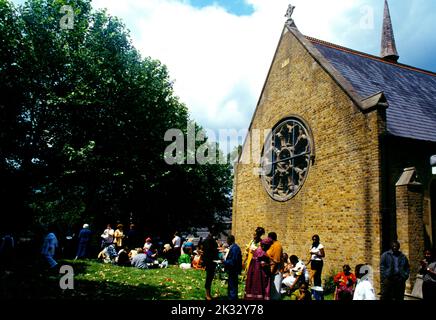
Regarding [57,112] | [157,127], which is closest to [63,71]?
[57,112]

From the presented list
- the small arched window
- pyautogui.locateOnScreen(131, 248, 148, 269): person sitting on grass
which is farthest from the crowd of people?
pyautogui.locateOnScreen(131, 248, 148, 269): person sitting on grass

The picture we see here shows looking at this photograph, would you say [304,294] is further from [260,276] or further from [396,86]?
[396,86]

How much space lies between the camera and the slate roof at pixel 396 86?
11828mm

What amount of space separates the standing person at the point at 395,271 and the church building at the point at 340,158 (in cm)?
104

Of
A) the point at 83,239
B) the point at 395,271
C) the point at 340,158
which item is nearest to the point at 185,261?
the point at 83,239

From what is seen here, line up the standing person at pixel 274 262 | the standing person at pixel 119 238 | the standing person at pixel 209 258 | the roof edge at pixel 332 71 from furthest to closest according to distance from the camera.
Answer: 1. the standing person at pixel 119 238
2. the roof edge at pixel 332 71
3. the standing person at pixel 209 258
4. the standing person at pixel 274 262

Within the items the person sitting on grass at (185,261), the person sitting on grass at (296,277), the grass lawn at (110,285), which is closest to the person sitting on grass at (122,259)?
the grass lawn at (110,285)

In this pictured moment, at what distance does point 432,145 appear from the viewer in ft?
37.4

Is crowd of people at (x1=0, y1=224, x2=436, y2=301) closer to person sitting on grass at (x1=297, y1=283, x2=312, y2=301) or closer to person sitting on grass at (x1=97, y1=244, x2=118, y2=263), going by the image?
person sitting on grass at (x1=297, y1=283, x2=312, y2=301)

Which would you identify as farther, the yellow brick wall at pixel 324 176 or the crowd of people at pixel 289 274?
the yellow brick wall at pixel 324 176

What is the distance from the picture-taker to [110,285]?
9.13 m

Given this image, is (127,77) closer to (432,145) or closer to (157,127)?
(157,127)

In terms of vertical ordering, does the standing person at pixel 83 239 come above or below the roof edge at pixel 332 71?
below

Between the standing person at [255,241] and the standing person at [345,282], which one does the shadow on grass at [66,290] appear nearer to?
the standing person at [255,241]
